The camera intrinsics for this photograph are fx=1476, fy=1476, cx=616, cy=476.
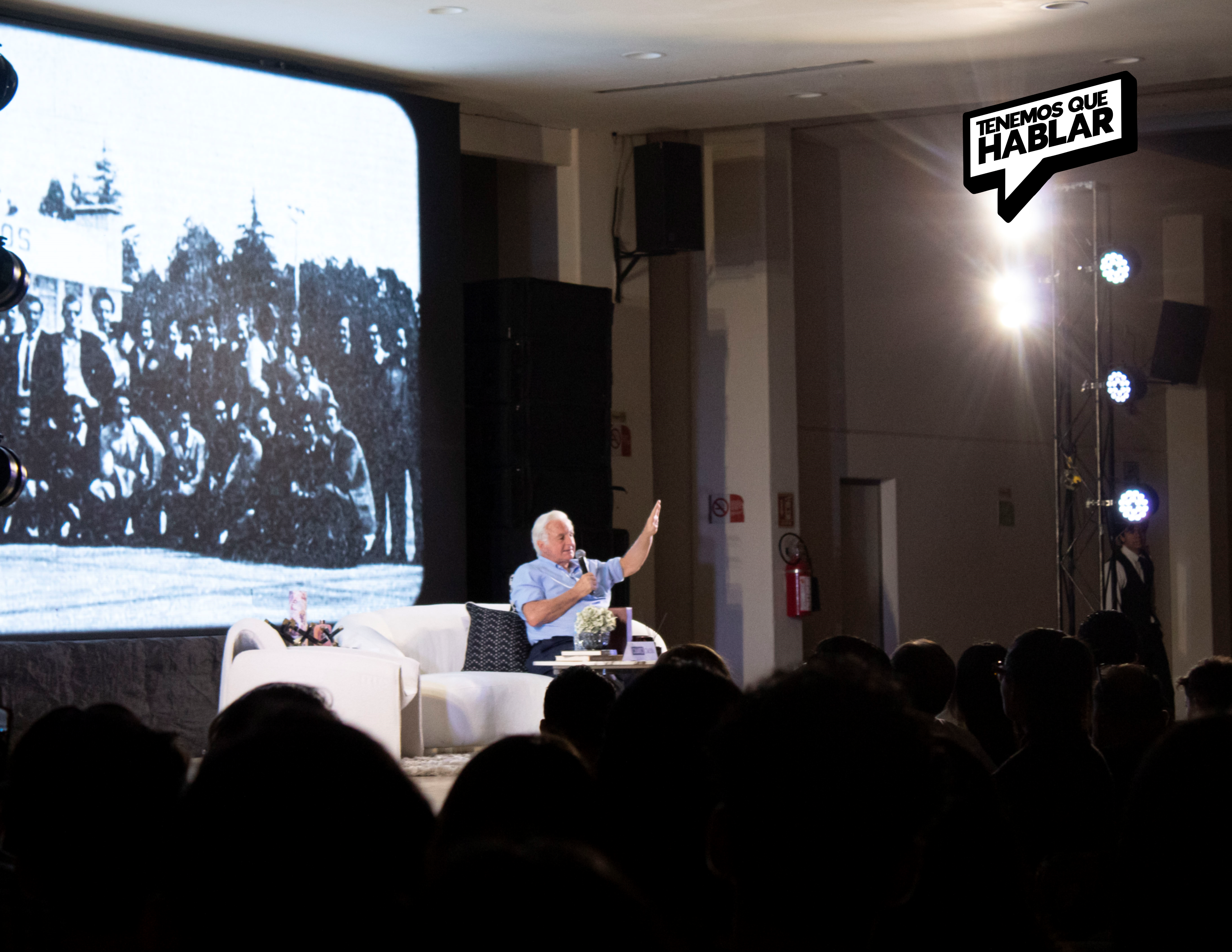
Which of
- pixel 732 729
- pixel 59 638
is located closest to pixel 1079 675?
pixel 732 729

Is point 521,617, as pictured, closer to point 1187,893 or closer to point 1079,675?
point 1079,675

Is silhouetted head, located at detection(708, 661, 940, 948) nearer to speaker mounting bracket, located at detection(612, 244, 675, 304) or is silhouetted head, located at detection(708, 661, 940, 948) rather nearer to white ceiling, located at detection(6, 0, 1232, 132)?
white ceiling, located at detection(6, 0, 1232, 132)

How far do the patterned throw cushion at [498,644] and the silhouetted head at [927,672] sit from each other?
3.51 meters

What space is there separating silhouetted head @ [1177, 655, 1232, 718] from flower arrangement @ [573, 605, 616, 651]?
9.82 feet

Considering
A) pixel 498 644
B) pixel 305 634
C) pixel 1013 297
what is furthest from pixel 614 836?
pixel 1013 297

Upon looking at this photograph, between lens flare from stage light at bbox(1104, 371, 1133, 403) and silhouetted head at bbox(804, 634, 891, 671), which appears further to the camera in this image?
lens flare from stage light at bbox(1104, 371, 1133, 403)

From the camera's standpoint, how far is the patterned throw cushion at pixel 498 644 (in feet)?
21.8

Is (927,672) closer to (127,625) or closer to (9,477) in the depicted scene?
(9,477)

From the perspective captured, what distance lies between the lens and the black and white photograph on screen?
6355 millimetres

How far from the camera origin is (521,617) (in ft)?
21.5

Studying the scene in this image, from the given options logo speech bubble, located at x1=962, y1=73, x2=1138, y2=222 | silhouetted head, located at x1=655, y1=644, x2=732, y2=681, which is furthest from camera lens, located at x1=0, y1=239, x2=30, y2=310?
logo speech bubble, located at x1=962, y1=73, x2=1138, y2=222

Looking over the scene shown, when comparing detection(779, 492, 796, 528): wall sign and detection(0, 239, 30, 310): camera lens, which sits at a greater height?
detection(0, 239, 30, 310): camera lens

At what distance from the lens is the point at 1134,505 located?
33.0 feet

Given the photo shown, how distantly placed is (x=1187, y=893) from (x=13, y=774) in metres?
1.15
